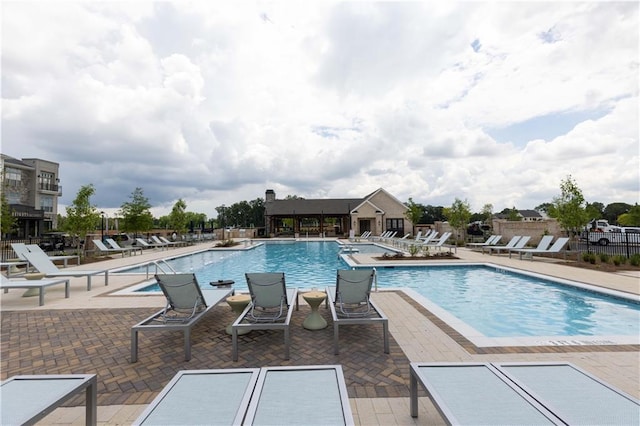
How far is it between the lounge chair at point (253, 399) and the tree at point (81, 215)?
17.5 metres

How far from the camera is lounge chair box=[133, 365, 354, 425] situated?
6.61 ft

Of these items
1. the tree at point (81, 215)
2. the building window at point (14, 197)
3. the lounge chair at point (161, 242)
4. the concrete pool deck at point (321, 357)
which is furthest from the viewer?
the building window at point (14, 197)

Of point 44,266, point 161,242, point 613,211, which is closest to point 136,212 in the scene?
point 161,242

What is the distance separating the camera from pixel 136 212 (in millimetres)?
24953

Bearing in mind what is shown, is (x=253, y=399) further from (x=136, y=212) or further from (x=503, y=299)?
(x=136, y=212)

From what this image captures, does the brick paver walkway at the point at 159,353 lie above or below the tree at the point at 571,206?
below

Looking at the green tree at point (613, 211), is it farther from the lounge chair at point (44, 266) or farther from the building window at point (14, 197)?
the building window at point (14, 197)

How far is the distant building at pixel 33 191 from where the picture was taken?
3319cm

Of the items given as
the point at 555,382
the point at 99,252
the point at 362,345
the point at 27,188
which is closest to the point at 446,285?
the point at 362,345

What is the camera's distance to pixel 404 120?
55.8ft

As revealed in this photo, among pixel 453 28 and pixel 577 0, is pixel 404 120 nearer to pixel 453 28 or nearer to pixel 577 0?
pixel 453 28

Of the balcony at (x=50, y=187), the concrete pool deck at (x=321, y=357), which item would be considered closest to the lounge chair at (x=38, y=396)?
the concrete pool deck at (x=321, y=357)

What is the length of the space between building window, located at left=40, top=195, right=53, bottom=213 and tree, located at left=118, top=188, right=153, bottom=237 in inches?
981

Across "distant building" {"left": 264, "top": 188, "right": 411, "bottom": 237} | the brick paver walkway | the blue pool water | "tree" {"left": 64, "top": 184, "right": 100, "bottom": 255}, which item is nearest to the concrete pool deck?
the brick paver walkway
